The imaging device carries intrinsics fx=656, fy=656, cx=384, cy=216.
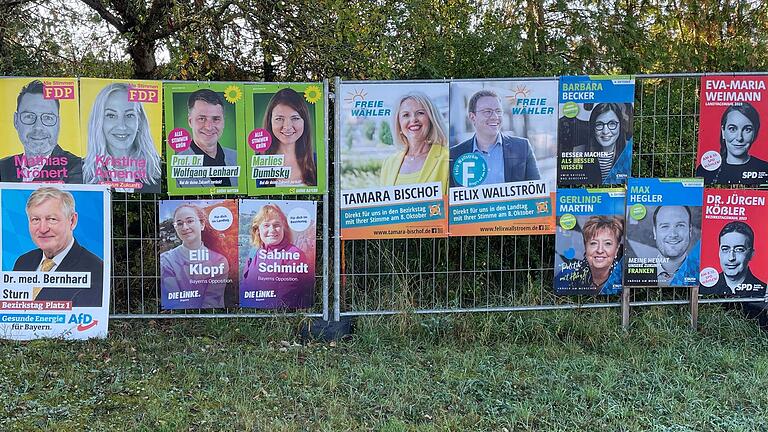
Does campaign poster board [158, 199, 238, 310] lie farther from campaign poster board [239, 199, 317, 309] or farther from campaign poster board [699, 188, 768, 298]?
campaign poster board [699, 188, 768, 298]

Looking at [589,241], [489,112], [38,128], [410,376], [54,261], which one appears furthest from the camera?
[589,241]

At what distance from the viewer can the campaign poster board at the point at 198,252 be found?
5.33 metres

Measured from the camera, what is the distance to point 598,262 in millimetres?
5504

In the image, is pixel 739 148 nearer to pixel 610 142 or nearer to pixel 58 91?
pixel 610 142

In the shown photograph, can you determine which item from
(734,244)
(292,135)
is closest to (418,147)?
(292,135)

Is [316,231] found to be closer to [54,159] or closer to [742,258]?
[54,159]

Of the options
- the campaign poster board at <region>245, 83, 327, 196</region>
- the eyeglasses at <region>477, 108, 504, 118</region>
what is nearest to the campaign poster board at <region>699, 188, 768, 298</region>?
the eyeglasses at <region>477, 108, 504, 118</region>

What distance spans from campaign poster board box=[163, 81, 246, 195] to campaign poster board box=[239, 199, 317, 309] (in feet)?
1.12

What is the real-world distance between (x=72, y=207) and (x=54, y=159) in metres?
0.40

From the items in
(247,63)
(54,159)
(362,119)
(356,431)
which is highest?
(247,63)

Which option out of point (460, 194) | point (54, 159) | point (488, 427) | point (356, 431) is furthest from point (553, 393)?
point (54, 159)

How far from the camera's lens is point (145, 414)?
12.8ft

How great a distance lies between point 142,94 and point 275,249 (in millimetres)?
1622

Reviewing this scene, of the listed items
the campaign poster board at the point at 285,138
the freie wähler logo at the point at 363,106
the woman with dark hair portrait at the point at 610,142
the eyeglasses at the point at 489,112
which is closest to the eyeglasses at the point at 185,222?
the campaign poster board at the point at 285,138
